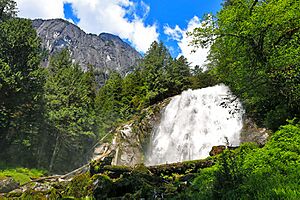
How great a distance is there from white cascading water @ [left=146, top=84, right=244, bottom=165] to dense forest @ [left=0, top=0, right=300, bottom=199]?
2.57 m

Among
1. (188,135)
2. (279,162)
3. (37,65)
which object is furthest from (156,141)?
(279,162)

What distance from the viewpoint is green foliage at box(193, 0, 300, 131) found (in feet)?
42.5

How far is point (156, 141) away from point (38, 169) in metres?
13.3

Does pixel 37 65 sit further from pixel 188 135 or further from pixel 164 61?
pixel 164 61

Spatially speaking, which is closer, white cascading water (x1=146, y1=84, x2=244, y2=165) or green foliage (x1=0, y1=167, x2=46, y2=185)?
green foliage (x1=0, y1=167, x2=46, y2=185)

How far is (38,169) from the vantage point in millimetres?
32344

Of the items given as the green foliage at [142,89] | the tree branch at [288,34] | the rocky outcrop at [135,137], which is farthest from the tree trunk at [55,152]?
the tree branch at [288,34]

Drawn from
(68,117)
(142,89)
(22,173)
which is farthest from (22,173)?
(142,89)

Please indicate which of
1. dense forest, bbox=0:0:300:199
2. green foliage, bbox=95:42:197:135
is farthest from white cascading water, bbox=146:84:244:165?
green foliage, bbox=95:42:197:135

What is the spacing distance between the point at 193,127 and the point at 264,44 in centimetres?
1756

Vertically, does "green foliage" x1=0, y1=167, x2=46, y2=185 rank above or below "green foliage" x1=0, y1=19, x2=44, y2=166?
below

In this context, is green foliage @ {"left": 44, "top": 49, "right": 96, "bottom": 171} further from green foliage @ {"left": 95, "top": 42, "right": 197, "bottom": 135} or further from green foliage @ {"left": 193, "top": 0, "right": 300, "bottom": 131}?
green foliage @ {"left": 193, "top": 0, "right": 300, "bottom": 131}

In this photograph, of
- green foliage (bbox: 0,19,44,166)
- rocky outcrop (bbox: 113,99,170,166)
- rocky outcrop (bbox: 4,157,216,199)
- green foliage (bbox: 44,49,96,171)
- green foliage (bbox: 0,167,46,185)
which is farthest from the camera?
green foliage (bbox: 44,49,96,171)

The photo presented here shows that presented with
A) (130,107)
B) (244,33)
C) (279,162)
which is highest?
(130,107)
